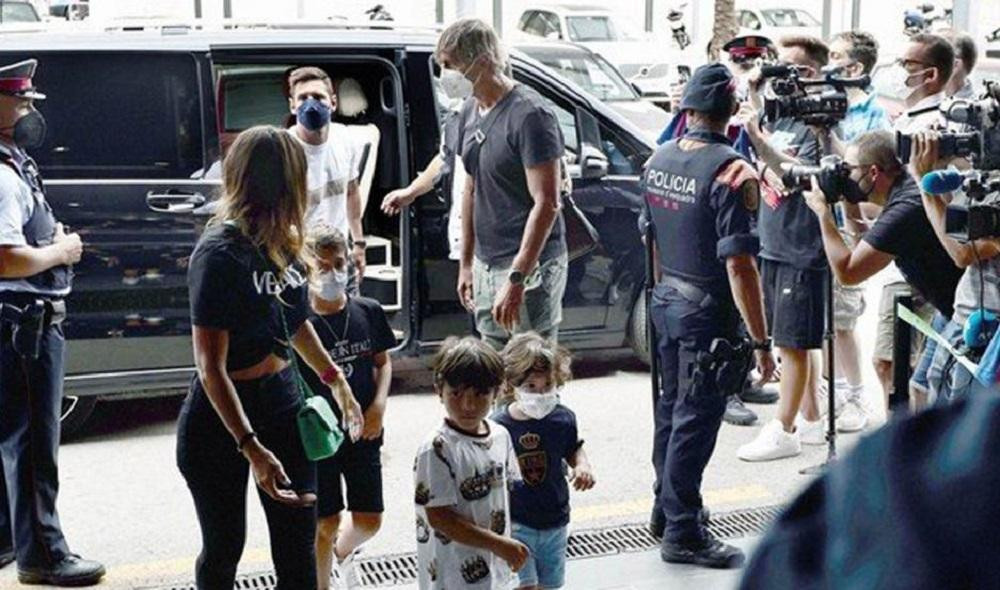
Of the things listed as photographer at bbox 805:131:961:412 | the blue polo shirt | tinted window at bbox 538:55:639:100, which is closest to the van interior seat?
the blue polo shirt

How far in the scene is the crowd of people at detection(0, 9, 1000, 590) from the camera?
3.67 metres

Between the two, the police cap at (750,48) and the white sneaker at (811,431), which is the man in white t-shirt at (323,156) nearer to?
the police cap at (750,48)

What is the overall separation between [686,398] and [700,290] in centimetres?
38

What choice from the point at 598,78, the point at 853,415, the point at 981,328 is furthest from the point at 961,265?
the point at 598,78

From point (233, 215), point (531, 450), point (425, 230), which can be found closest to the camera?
point (233, 215)

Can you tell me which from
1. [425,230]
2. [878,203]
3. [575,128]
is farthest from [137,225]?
[878,203]

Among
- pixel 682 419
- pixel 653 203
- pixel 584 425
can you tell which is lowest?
pixel 584 425

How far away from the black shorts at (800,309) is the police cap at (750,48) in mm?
1245

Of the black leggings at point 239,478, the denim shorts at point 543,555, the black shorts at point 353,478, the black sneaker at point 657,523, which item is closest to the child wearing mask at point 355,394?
the black shorts at point 353,478

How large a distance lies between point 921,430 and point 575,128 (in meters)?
6.38

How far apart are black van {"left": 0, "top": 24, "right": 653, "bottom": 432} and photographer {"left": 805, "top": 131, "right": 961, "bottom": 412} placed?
208 cm

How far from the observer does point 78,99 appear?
6.18 m

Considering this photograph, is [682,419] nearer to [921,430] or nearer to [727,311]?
[727,311]

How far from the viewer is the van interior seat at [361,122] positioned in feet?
22.4
